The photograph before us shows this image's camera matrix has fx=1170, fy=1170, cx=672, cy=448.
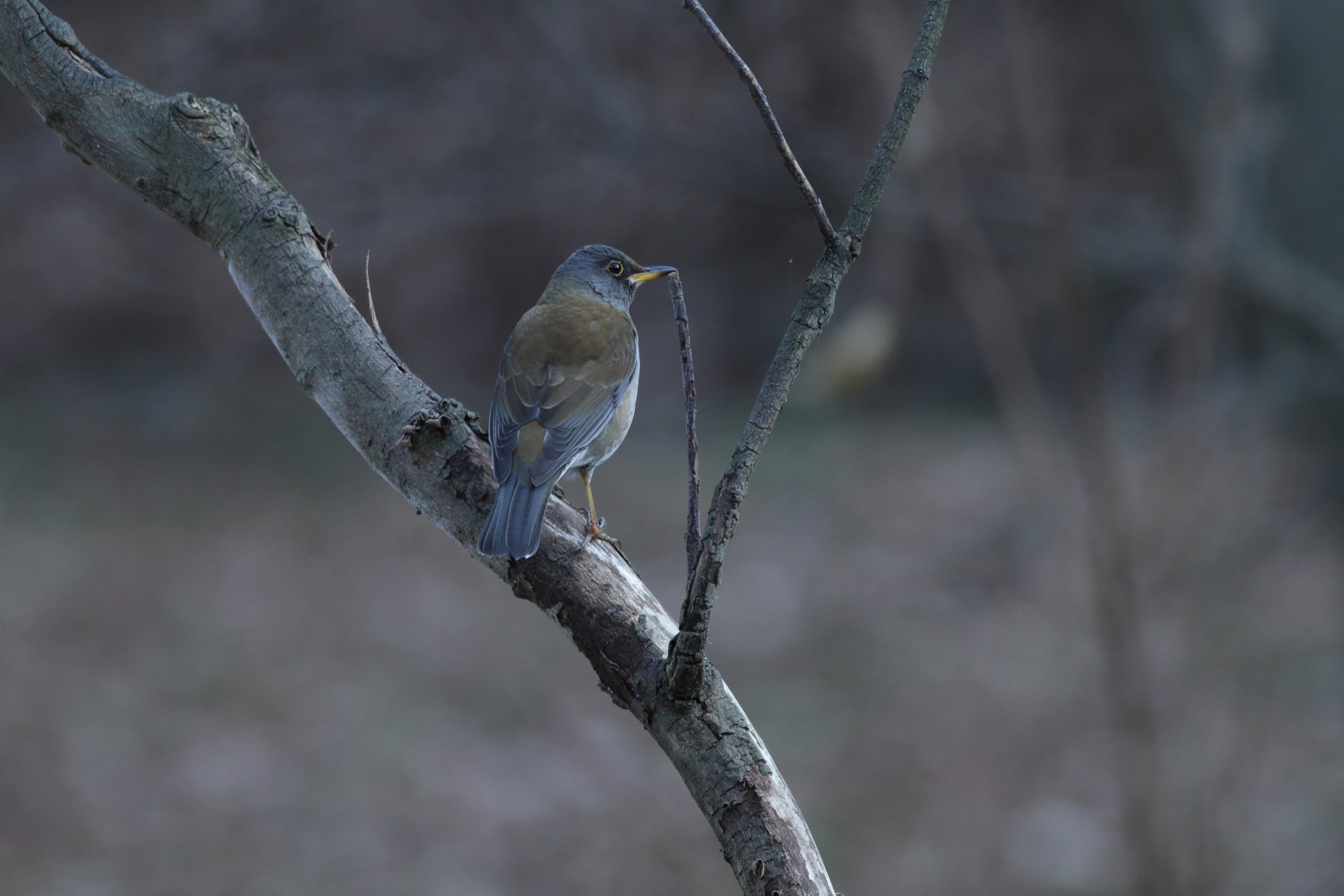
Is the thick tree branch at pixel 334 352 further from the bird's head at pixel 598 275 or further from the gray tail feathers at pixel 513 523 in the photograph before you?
the bird's head at pixel 598 275

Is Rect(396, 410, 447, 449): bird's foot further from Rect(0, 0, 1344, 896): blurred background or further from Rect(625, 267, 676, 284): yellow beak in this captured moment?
Rect(0, 0, 1344, 896): blurred background

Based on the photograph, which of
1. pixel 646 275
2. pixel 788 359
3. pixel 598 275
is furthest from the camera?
pixel 598 275

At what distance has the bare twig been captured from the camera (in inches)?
56.6

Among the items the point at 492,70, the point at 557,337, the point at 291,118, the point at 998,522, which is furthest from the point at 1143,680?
the point at 291,118

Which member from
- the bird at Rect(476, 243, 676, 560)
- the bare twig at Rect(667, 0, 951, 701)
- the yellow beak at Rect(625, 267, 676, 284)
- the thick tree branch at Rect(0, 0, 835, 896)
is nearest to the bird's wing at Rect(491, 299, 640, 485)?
the bird at Rect(476, 243, 676, 560)

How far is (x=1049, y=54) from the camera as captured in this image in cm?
977

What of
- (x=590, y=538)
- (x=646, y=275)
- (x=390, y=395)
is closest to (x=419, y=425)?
(x=390, y=395)

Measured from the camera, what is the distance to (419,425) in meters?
1.80

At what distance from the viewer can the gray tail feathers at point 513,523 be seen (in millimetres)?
1729

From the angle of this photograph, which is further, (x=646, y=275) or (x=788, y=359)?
(x=646, y=275)

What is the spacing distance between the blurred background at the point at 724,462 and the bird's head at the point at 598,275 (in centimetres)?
90

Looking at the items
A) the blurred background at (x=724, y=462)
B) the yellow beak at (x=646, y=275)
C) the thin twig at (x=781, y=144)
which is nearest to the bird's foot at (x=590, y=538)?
the thin twig at (x=781, y=144)

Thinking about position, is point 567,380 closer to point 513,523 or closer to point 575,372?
point 575,372

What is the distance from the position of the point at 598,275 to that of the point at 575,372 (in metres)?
0.49
